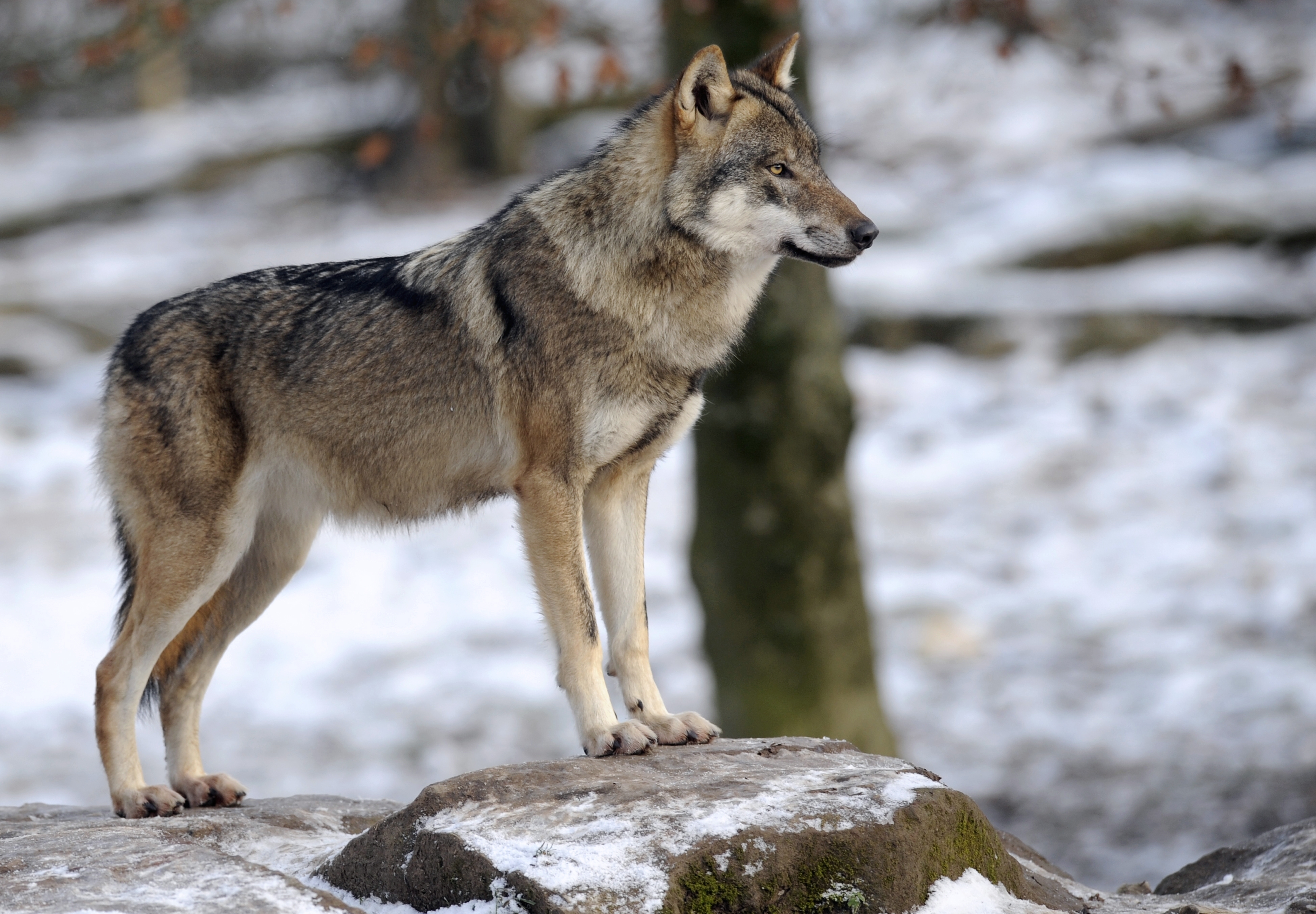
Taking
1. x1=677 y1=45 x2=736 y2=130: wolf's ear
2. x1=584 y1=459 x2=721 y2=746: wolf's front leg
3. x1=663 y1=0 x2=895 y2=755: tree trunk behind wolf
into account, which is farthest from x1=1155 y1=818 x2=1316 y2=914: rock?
x1=677 y1=45 x2=736 y2=130: wolf's ear

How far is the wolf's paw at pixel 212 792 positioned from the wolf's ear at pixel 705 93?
106 inches

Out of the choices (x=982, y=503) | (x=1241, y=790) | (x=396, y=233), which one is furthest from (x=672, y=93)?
(x=396, y=233)

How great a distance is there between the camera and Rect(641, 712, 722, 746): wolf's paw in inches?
158

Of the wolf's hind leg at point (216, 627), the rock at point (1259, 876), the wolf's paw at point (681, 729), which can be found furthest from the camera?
the wolf's hind leg at point (216, 627)

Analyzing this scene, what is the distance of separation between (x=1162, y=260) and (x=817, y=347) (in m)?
6.70

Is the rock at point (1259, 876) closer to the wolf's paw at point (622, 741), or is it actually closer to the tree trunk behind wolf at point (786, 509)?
the wolf's paw at point (622, 741)

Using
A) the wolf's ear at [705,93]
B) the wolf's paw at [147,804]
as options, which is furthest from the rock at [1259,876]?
the wolf's paw at [147,804]

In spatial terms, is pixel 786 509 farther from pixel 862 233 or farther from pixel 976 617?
pixel 862 233

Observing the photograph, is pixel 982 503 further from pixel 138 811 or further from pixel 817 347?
pixel 138 811

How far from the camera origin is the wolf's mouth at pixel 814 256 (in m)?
3.97

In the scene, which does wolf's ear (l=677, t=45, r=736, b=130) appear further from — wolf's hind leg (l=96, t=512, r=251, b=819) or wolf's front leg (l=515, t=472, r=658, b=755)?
wolf's hind leg (l=96, t=512, r=251, b=819)

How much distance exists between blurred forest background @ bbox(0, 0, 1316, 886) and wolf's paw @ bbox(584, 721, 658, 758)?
56 cm

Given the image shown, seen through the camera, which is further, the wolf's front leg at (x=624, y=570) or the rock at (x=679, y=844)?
the wolf's front leg at (x=624, y=570)

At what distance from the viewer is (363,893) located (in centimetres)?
314
